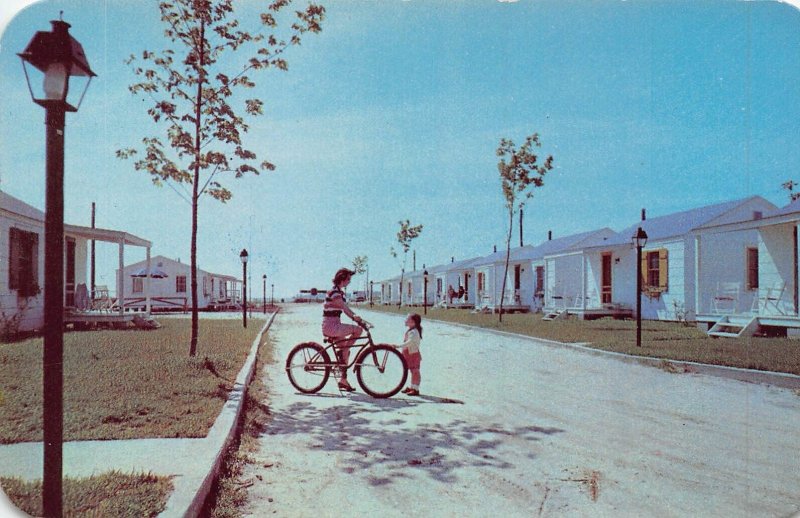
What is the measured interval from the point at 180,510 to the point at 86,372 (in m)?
5.32

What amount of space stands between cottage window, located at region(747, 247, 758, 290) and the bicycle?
48.0ft

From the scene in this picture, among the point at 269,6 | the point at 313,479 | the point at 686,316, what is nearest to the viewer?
the point at 313,479

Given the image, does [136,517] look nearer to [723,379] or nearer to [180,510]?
[180,510]

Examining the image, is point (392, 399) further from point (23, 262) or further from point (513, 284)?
point (513, 284)

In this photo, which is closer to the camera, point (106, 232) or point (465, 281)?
point (106, 232)

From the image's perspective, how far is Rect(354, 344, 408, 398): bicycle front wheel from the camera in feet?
22.5

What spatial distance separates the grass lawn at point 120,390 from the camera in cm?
476

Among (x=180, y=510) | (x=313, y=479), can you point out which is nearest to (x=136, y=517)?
(x=180, y=510)

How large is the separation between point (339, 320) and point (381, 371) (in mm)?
795

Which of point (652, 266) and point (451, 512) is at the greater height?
point (652, 266)

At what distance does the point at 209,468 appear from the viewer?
3.88m

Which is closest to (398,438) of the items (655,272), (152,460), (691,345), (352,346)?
(352,346)

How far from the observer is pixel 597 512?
356 cm

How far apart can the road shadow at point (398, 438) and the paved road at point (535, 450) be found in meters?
0.02
